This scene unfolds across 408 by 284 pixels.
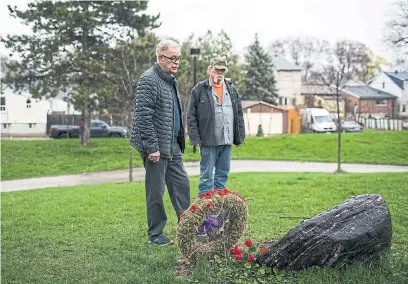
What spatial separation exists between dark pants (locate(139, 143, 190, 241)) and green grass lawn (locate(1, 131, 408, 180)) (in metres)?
15.1

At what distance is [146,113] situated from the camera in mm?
5312

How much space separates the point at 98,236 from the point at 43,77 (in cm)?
2151

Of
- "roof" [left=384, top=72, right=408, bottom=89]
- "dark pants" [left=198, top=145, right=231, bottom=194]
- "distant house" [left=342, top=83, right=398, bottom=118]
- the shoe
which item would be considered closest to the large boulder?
the shoe

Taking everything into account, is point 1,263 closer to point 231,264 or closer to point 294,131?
point 231,264

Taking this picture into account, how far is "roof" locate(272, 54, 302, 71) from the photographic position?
42.2 meters

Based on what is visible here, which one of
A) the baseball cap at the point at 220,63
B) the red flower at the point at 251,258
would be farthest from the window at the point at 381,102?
the red flower at the point at 251,258

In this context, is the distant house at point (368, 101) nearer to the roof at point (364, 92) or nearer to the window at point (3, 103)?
the roof at point (364, 92)

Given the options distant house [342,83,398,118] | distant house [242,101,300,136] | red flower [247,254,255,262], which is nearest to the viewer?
red flower [247,254,255,262]

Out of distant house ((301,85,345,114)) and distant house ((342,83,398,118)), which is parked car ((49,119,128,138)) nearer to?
distant house ((301,85,345,114))

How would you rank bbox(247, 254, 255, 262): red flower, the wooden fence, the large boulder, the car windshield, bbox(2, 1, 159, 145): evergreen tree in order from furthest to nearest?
the car windshield < the wooden fence < bbox(2, 1, 159, 145): evergreen tree < bbox(247, 254, 255, 262): red flower < the large boulder

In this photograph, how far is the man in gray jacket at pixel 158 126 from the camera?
5328 mm

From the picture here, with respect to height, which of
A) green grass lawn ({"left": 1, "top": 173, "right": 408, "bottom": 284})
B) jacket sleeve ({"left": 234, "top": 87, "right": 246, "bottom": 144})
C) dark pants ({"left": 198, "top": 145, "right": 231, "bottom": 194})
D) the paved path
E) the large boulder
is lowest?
the paved path

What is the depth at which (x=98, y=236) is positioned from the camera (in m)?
5.93

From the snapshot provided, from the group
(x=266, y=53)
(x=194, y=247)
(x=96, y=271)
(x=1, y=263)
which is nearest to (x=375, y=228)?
(x=194, y=247)
